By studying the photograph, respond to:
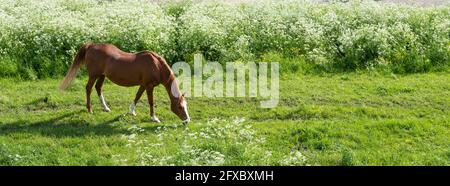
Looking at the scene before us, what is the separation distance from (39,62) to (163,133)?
277 inches

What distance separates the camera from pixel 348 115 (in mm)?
13023

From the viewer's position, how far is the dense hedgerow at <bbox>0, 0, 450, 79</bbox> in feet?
55.0

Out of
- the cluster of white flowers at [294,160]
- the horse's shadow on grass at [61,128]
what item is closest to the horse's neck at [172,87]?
the horse's shadow on grass at [61,128]

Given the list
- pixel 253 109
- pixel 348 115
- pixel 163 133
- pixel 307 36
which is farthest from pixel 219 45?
pixel 163 133

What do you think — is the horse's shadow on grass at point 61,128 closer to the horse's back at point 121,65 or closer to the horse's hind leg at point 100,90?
the horse's hind leg at point 100,90

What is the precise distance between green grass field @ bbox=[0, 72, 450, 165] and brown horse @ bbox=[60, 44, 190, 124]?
46 cm

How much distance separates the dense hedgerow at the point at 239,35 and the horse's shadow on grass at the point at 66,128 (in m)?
3.74

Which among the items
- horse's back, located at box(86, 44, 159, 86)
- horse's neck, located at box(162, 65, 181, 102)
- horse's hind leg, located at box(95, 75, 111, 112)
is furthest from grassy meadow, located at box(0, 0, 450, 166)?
horse's back, located at box(86, 44, 159, 86)

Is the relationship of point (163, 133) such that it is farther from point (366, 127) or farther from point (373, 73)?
point (373, 73)

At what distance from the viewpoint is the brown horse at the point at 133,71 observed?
1221 centimetres

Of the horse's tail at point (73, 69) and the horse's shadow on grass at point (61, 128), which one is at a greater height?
the horse's tail at point (73, 69)

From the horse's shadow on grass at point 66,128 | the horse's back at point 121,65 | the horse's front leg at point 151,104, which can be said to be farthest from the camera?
the horse's front leg at point 151,104

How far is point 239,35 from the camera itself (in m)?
18.1

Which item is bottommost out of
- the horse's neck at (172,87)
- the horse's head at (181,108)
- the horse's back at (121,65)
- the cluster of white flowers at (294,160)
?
the cluster of white flowers at (294,160)
